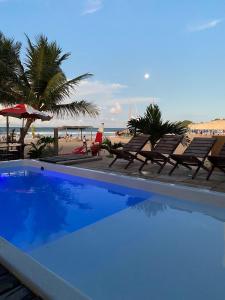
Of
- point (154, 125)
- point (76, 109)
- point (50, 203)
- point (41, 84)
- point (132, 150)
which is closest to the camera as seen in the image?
point (50, 203)

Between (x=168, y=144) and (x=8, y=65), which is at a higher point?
(x=8, y=65)

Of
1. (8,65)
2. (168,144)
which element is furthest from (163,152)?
(8,65)

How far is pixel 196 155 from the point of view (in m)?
6.61

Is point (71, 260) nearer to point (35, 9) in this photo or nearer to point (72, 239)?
point (72, 239)

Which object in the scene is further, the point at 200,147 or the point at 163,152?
the point at 163,152

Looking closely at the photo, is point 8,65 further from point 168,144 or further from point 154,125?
point 168,144

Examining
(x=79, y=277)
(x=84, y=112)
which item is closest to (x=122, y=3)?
(x=84, y=112)

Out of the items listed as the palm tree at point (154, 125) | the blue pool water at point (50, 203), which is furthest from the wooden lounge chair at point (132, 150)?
the blue pool water at point (50, 203)

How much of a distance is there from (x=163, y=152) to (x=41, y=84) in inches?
262

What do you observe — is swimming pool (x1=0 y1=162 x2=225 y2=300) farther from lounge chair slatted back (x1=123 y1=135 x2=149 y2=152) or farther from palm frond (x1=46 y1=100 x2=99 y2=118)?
palm frond (x1=46 y1=100 x2=99 y2=118)

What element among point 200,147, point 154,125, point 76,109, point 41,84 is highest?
point 41,84

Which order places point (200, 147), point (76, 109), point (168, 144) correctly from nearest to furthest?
point (200, 147)
point (168, 144)
point (76, 109)

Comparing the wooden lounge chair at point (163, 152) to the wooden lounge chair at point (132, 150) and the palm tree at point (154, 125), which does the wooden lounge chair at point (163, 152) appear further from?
the palm tree at point (154, 125)

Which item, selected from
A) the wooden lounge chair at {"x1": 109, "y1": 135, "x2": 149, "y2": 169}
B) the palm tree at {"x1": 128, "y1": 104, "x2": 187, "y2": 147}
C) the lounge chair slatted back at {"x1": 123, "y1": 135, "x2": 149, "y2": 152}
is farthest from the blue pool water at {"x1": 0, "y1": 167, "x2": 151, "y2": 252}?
the palm tree at {"x1": 128, "y1": 104, "x2": 187, "y2": 147}
